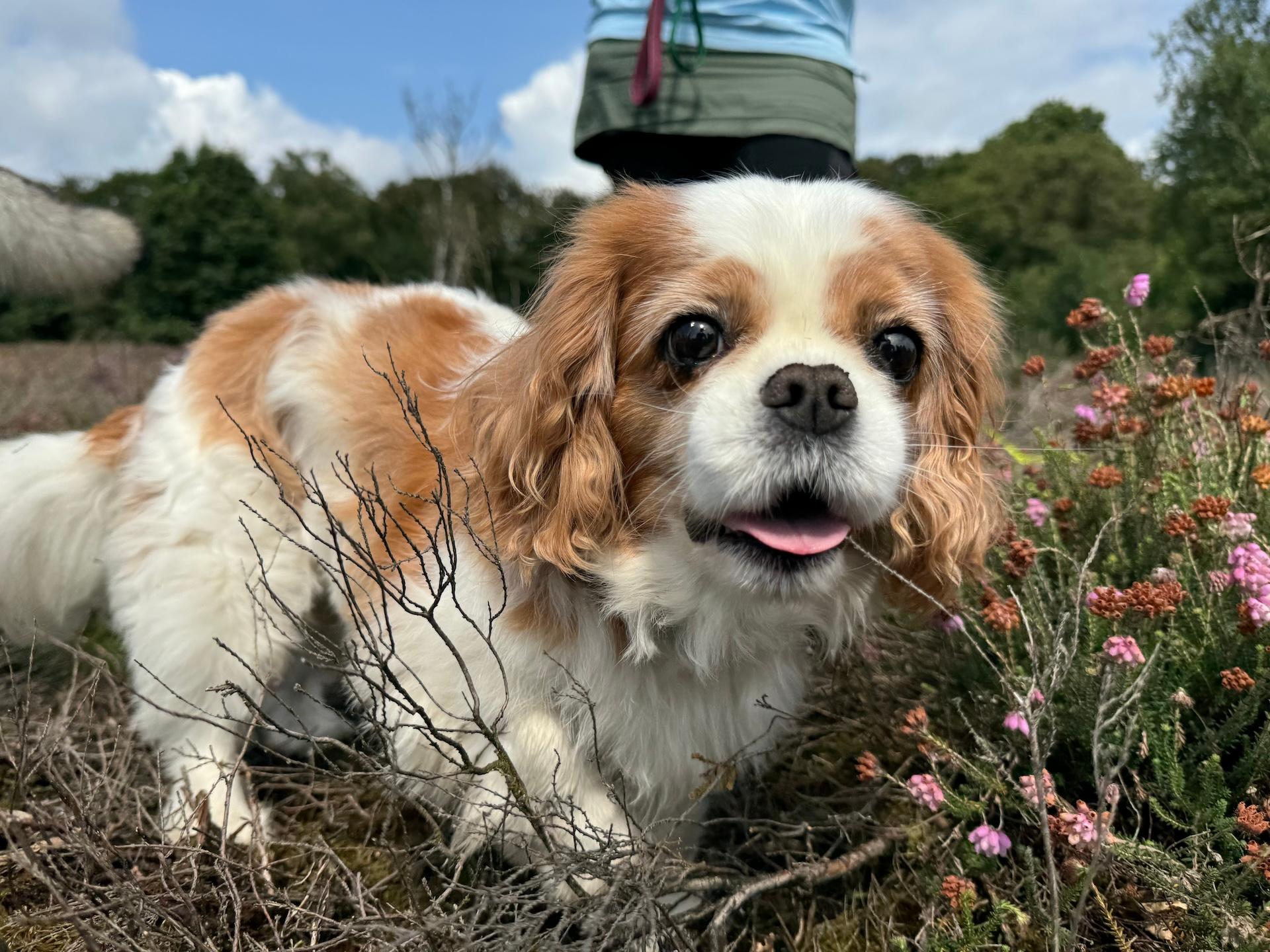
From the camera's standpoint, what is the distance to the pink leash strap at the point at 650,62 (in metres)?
2.25

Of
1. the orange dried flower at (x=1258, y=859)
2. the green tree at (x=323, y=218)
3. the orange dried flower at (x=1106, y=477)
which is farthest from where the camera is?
the green tree at (x=323, y=218)

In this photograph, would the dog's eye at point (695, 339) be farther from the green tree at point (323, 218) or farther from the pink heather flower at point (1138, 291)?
the green tree at point (323, 218)

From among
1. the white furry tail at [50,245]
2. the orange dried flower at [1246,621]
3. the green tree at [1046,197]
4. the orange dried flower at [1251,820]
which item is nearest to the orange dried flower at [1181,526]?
the orange dried flower at [1246,621]

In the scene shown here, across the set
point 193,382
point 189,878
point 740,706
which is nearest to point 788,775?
point 740,706

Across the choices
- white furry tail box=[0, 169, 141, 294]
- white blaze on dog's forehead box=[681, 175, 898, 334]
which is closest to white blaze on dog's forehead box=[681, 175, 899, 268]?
white blaze on dog's forehead box=[681, 175, 898, 334]

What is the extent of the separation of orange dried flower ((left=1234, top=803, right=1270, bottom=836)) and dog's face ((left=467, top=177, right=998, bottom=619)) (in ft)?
2.05

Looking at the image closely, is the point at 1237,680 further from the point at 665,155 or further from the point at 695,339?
the point at 665,155

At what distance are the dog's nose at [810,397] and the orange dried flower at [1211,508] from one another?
0.95 m

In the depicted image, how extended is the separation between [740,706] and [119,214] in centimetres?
278

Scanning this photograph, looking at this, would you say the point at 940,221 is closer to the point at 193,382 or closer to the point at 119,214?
the point at 193,382

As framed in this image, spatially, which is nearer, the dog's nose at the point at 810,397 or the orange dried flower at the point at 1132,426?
the dog's nose at the point at 810,397

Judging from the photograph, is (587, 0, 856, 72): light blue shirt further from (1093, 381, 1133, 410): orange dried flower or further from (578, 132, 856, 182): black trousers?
(1093, 381, 1133, 410): orange dried flower

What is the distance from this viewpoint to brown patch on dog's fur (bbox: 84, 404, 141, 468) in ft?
8.34

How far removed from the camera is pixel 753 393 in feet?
4.64
